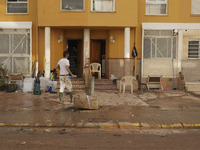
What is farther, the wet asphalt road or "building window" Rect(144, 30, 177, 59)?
"building window" Rect(144, 30, 177, 59)

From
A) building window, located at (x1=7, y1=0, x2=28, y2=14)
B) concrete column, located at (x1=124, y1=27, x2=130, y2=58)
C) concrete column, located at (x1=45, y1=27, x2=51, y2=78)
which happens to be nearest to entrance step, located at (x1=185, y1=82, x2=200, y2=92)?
concrete column, located at (x1=124, y1=27, x2=130, y2=58)

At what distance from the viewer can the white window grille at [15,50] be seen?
1554 centimetres

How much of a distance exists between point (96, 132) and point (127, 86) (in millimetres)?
8366

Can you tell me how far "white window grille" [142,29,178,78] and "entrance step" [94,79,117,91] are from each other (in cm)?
216

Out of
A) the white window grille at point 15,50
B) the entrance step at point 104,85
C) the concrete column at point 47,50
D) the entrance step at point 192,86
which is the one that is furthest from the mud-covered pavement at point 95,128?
the white window grille at point 15,50

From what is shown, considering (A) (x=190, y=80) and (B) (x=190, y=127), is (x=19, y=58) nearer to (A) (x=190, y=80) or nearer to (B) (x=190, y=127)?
(A) (x=190, y=80)

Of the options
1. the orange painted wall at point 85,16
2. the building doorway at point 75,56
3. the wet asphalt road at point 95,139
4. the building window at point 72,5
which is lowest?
the wet asphalt road at point 95,139

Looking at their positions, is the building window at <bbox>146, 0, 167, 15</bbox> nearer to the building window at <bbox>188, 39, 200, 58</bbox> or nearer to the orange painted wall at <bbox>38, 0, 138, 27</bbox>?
the orange painted wall at <bbox>38, 0, 138, 27</bbox>

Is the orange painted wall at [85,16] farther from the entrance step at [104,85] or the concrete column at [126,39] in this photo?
the entrance step at [104,85]

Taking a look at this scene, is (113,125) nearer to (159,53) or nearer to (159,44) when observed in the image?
(159,53)

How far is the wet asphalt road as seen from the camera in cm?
518

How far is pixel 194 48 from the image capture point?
16.0m

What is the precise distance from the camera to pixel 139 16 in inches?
619

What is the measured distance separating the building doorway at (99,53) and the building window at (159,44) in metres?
2.64
